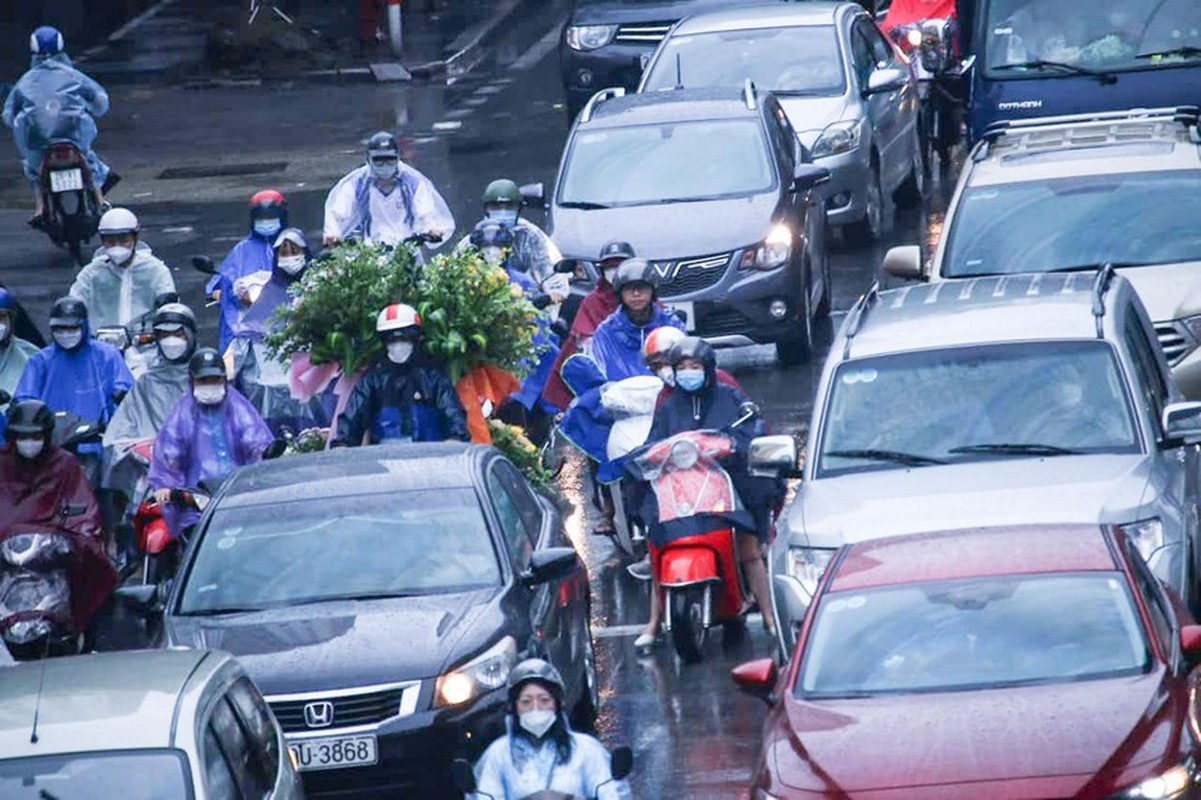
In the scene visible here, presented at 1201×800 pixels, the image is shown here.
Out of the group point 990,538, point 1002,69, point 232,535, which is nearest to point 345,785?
point 232,535

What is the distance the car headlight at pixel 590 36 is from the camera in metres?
30.9

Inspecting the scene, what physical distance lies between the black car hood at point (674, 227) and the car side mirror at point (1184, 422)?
7.90 m

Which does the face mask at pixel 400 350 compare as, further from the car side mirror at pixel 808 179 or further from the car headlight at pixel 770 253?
the car side mirror at pixel 808 179

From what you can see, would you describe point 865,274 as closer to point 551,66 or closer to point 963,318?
point 963,318

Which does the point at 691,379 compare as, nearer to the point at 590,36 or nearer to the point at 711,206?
the point at 711,206

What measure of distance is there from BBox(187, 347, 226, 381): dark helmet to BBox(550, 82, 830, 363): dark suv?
394cm

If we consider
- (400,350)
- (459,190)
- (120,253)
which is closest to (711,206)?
(120,253)

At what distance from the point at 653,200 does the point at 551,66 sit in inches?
689

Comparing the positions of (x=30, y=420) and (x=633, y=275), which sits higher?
(x=633, y=275)

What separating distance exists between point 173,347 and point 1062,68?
25.0 feet

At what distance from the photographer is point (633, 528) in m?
16.3

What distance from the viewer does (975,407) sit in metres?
13.0

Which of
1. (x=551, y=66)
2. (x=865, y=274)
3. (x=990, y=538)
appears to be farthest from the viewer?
(x=551, y=66)

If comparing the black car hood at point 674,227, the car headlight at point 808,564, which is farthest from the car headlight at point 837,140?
the car headlight at point 808,564
